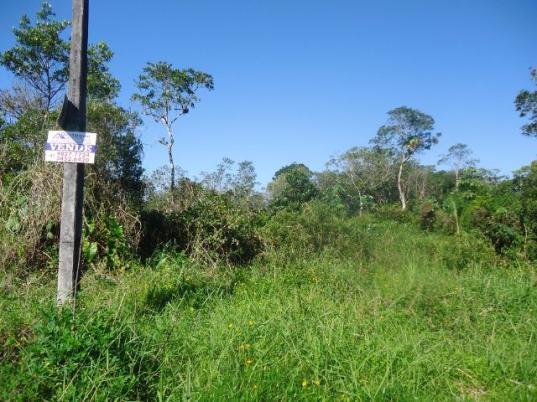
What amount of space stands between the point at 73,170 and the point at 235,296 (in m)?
2.31

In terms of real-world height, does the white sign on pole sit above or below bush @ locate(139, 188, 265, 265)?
above

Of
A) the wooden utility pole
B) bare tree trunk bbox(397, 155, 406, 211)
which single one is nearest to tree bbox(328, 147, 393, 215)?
bare tree trunk bbox(397, 155, 406, 211)

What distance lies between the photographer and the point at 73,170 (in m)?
3.61

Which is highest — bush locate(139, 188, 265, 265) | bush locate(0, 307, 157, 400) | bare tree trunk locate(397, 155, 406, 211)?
bare tree trunk locate(397, 155, 406, 211)

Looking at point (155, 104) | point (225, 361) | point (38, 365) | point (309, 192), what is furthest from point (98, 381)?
point (309, 192)

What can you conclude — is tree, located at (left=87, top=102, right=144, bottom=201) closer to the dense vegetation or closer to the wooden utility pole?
the dense vegetation

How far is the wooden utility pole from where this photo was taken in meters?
3.58

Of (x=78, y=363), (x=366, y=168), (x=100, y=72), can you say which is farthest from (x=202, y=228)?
(x=366, y=168)

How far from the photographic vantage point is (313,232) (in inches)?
298

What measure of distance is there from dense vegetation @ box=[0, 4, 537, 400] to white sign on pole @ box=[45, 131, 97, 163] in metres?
1.32

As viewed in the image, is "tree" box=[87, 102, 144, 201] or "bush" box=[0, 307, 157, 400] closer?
"bush" box=[0, 307, 157, 400]

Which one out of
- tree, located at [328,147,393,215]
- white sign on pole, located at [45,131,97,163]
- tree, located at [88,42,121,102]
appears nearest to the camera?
white sign on pole, located at [45,131,97,163]

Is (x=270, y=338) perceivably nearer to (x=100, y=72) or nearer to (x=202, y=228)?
(x=202, y=228)

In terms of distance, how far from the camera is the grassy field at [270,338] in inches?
101
